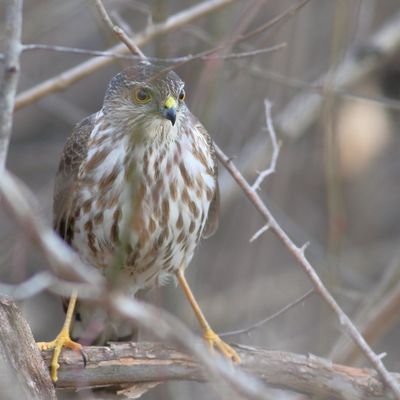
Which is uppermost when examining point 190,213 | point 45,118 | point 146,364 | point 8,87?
point 45,118

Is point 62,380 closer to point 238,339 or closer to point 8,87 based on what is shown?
point 8,87

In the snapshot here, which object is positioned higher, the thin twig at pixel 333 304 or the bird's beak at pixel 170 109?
the bird's beak at pixel 170 109

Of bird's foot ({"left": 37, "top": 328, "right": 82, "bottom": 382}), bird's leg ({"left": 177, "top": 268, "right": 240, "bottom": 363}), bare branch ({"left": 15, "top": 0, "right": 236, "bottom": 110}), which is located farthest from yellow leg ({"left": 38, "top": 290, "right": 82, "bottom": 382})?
bare branch ({"left": 15, "top": 0, "right": 236, "bottom": 110})

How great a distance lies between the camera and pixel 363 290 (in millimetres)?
7613

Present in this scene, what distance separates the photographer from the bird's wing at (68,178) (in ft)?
17.5

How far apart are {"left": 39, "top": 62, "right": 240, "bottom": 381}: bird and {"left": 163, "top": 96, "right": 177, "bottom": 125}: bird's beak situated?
0.01 metres

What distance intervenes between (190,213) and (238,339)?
313cm

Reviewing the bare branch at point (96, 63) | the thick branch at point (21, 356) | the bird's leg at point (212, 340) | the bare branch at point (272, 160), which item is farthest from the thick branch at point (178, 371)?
the bare branch at point (96, 63)

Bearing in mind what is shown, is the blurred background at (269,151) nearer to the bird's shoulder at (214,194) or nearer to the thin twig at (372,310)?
the thin twig at (372,310)

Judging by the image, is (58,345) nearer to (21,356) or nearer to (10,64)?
(21,356)

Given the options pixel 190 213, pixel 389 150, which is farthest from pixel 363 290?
pixel 190 213

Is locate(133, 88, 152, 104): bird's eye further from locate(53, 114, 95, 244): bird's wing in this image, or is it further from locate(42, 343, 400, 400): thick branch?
locate(42, 343, 400, 400): thick branch

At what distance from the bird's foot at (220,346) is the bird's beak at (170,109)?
1315 millimetres

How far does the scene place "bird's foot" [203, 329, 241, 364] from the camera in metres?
5.23
